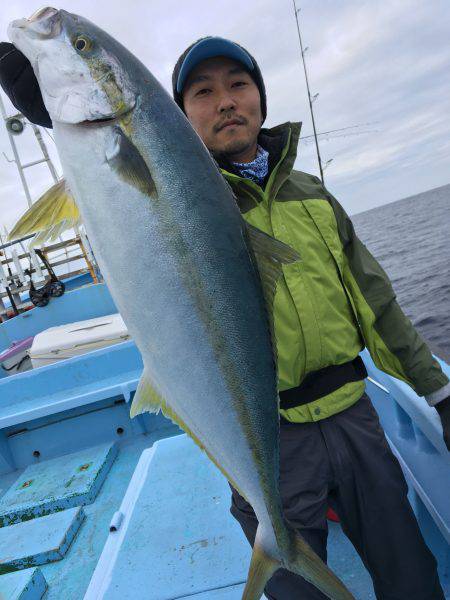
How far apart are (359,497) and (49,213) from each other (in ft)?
5.83

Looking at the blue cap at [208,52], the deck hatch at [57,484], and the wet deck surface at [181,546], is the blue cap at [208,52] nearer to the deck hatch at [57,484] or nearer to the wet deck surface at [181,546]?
the wet deck surface at [181,546]

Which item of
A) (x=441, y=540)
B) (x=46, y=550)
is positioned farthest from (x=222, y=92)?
(x=46, y=550)

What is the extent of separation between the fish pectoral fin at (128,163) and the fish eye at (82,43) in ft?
0.92

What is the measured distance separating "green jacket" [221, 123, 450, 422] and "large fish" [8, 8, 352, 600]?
45 cm

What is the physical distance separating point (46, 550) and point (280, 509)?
272cm

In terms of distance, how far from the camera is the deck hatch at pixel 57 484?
3974mm

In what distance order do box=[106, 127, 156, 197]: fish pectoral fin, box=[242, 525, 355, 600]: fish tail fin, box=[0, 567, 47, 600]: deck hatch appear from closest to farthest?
box=[106, 127, 156, 197]: fish pectoral fin, box=[242, 525, 355, 600]: fish tail fin, box=[0, 567, 47, 600]: deck hatch

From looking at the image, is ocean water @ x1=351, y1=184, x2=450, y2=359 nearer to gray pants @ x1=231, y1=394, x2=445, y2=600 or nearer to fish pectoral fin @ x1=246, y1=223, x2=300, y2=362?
gray pants @ x1=231, y1=394, x2=445, y2=600

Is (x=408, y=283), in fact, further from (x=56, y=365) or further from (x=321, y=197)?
(x=321, y=197)

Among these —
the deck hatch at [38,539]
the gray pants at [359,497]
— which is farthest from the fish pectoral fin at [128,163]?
the deck hatch at [38,539]

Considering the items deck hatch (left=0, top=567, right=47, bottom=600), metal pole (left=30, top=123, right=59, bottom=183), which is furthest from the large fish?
metal pole (left=30, top=123, right=59, bottom=183)

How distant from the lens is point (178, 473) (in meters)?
3.19

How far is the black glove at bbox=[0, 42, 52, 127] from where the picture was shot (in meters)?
1.63

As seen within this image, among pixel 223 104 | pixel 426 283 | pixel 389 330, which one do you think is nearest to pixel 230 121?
pixel 223 104
